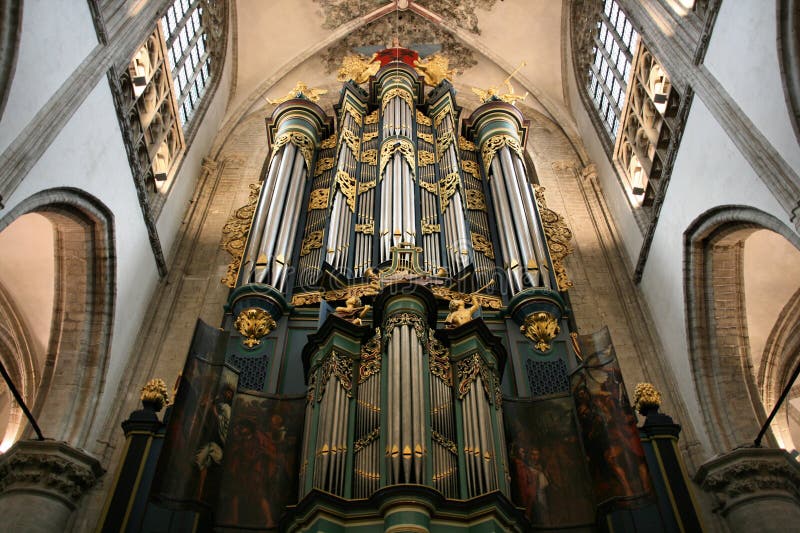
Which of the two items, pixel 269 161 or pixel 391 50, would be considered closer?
pixel 269 161

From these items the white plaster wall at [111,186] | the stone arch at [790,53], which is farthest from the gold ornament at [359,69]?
the stone arch at [790,53]

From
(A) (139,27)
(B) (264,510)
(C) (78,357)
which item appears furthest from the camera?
(A) (139,27)

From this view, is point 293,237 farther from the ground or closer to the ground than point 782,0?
farther from the ground

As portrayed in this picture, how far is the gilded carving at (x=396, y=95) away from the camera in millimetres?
15547

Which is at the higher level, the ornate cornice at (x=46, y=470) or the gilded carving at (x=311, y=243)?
the gilded carving at (x=311, y=243)

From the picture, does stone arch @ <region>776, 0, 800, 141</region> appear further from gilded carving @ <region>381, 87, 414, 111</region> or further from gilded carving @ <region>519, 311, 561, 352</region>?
gilded carving @ <region>381, 87, 414, 111</region>

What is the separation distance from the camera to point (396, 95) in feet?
51.5

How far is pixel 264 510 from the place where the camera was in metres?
7.18

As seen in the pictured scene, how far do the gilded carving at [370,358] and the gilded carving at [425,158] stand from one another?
660cm

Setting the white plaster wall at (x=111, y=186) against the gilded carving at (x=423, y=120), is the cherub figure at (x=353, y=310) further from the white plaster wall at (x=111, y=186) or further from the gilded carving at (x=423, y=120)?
the gilded carving at (x=423, y=120)

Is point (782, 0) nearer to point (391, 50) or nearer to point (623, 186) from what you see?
point (623, 186)

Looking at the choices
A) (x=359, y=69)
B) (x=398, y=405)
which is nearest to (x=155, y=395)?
(x=398, y=405)

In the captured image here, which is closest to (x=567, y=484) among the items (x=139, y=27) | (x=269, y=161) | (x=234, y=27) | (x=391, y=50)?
(x=139, y=27)

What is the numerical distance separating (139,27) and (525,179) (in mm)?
6832
